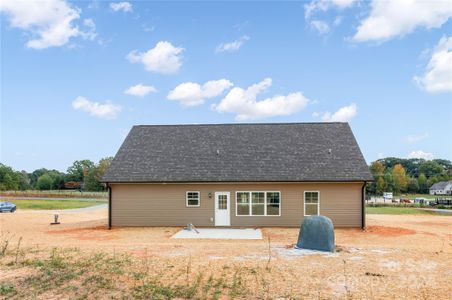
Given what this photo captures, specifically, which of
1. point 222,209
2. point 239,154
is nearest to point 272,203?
point 222,209

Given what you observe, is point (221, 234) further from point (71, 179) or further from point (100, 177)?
point (71, 179)

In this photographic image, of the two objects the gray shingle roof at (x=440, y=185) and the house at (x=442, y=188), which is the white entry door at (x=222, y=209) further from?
the gray shingle roof at (x=440, y=185)

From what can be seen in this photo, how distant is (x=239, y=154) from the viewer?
22391 mm

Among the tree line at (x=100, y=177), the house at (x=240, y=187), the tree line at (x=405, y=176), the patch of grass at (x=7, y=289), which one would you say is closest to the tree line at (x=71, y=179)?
the tree line at (x=100, y=177)

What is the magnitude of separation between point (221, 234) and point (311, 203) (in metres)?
5.20

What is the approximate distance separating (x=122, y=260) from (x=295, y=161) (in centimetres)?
1261

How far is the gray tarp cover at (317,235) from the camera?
13398 mm

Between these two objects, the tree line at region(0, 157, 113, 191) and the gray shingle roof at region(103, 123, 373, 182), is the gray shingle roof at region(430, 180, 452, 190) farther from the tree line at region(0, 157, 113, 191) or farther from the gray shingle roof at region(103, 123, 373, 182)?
the gray shingle roof at region(103, 123, 373, 182)

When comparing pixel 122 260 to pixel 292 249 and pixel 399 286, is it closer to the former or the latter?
pixel 292 249

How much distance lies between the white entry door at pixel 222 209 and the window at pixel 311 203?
3953 mm

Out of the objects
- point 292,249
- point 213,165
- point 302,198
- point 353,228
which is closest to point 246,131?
point 213,165

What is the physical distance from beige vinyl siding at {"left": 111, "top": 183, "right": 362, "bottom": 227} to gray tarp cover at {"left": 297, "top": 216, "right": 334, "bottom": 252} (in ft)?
21.5

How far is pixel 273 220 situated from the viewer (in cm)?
2064

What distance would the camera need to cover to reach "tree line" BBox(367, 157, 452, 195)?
70.4 metres
